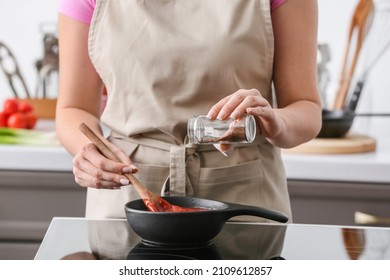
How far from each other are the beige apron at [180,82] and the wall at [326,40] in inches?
38.9

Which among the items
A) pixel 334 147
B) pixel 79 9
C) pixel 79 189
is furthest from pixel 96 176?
pixel 334 147

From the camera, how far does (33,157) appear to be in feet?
6.79

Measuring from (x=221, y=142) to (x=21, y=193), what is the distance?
1090 millimetres

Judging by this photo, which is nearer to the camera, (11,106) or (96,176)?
(96,176)

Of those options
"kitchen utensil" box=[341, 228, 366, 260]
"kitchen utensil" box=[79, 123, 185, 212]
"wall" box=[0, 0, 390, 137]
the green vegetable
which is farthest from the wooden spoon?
"wall" box=[0, 0, 390, 137]

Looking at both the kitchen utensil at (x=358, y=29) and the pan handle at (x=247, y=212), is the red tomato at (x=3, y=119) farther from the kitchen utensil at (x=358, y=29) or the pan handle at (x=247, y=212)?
the pan handle at (x=247, y=212)

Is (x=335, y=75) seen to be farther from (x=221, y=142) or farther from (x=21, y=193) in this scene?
(x=221, y=142)

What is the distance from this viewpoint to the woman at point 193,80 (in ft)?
4.47

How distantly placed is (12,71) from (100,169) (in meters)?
1.54

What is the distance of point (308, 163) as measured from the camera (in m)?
1.99

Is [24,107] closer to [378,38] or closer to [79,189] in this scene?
[79,189]

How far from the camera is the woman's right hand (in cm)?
117

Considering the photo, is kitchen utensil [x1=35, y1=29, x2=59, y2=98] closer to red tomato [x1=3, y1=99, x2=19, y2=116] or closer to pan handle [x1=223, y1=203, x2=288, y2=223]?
red tomato [x1=3, y1=99, x2=19, y2=116]
